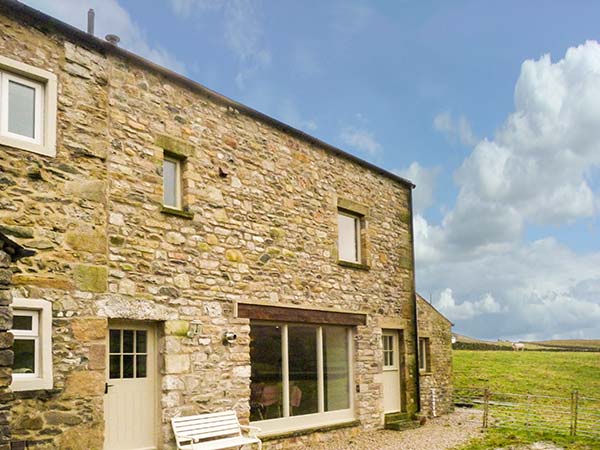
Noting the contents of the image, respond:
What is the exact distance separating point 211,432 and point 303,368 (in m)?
2.90

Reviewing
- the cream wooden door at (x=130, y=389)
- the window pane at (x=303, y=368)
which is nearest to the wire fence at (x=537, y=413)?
the window pane at (x=303, y=368)

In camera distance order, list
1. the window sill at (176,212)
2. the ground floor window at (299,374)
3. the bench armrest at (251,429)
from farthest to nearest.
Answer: the ground floor window at (299,374), the bench armrest at (251,429), the window sill at (176,212)

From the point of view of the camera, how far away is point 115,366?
8.60m

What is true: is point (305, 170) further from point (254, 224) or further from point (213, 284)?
point (213, 284)

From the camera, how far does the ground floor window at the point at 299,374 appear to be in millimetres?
10812

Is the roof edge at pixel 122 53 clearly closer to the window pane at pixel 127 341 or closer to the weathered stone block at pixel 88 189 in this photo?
the weathered stone block at pixel 88 189

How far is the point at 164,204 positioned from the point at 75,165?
1654 millimetres

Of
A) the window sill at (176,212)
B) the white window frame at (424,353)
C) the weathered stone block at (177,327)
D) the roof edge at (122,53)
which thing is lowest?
the white window frame at (424,353)

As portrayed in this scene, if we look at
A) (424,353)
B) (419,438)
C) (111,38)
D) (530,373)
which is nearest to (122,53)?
(111,38)

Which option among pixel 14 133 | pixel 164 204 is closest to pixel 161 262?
pixel 164 204

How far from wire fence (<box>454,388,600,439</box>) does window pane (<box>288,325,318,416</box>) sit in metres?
4.47

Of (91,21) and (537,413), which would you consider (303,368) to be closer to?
(91,21)

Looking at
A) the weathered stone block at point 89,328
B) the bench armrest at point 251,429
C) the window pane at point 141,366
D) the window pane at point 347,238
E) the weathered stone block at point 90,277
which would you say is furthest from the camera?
the window pane at point 347,238

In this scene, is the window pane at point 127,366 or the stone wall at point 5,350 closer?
the stone wall at point 5,350
